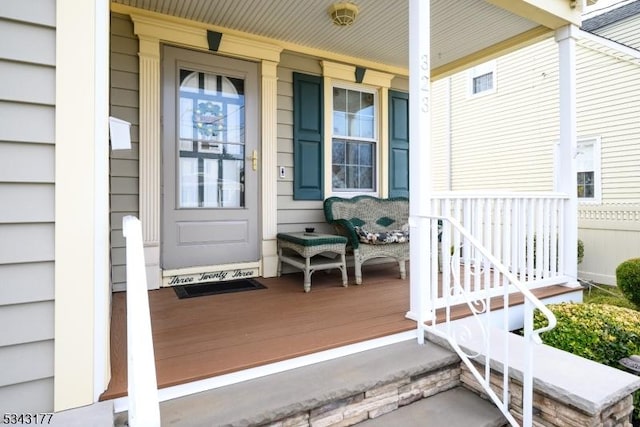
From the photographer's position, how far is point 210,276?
3529 millimetres

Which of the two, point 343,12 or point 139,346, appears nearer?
point 139,346

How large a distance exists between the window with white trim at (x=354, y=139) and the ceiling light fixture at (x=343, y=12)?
1.05m

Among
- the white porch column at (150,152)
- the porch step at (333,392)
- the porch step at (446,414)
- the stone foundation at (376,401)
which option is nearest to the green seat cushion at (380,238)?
the porch step at (333,392)

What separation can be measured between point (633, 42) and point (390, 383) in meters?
8.09

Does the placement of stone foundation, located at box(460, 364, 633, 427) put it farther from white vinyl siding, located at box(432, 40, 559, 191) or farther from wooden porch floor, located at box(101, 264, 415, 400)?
white vinyl siding, located at box(432, 40, 559, 191)

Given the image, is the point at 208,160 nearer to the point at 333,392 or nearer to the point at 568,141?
the point at 333,392

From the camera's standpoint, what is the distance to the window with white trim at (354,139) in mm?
4305

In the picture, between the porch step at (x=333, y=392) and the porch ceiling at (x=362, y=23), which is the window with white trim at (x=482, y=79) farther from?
the porch step at (x=333, y=392)

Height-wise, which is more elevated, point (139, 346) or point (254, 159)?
point (254, 159)

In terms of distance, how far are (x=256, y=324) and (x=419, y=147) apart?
1609mm

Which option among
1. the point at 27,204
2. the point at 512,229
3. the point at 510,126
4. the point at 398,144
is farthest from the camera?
the point at 510,126

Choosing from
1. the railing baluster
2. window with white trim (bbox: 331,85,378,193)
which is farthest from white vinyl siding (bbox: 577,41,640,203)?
window with white trim (bbox: 331,85,378,193)

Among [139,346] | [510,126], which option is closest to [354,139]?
[139,346]

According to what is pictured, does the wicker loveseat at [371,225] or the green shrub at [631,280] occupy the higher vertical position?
the wicker loveseat at [371,225]
